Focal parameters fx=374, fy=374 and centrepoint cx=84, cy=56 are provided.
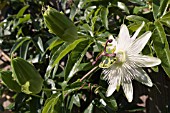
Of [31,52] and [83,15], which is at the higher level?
[83,15]

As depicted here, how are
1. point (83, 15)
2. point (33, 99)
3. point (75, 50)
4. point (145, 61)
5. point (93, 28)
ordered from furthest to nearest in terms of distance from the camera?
point (83, 15)
point (33, 99)
point (93, 28)
point (75, 50)
point (145, 61)

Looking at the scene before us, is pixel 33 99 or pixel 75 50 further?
pixel 33 99

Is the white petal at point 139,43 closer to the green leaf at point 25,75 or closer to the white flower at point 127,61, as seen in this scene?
the white flower at point 127,61

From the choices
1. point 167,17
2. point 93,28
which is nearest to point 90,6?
point 93,28

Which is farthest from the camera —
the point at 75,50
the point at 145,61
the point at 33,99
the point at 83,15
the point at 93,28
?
the point at 83,15

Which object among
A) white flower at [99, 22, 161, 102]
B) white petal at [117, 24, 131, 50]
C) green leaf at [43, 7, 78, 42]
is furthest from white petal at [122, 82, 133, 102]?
green leaf at [43, 7, 78, 42]

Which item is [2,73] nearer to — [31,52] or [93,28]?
[93,28]
